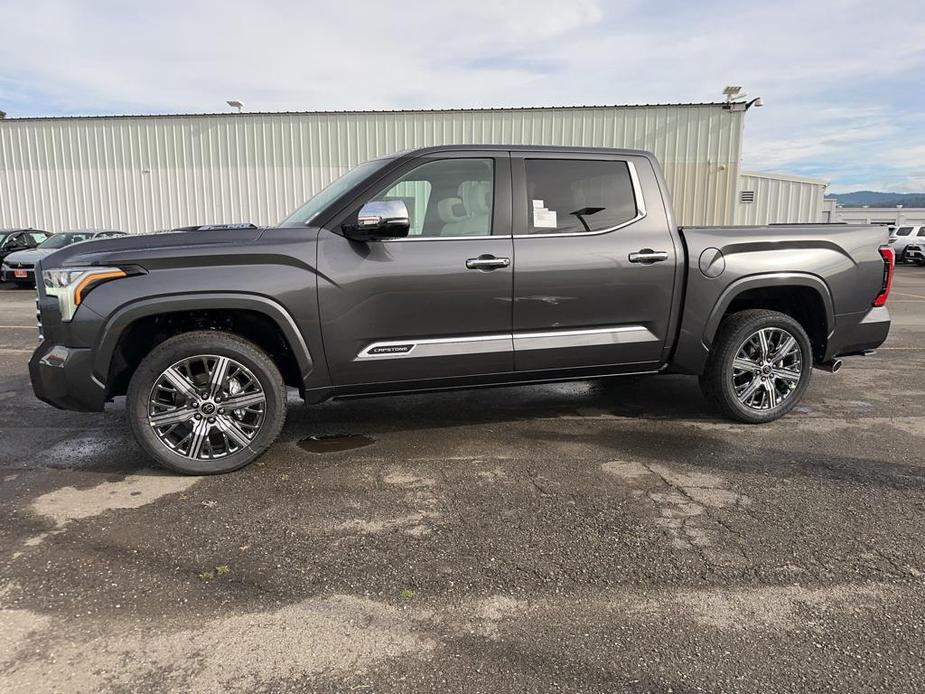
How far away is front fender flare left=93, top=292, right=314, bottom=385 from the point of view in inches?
142

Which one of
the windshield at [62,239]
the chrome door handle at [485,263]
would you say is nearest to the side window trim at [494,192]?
the chrome door handle at [485,263]

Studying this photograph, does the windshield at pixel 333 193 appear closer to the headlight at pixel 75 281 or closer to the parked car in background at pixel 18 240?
the headlight at pixel 75 281

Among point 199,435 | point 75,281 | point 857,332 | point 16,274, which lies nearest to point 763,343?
point 857,332

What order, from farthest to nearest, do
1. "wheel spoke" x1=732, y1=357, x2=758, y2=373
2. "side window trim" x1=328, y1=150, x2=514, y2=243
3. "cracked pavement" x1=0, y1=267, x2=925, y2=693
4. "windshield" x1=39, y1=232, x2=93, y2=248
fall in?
"windshield" x1=39, y1=232, x2=93, y2=248 < "wheel spoke" x1=732, y1=357, x2=758, y2=373 < "side window trim" x1=328, y1=150, x2=514, y2=243 < "cracked pavement" x1=0, y1=267, x2=925, y2=693

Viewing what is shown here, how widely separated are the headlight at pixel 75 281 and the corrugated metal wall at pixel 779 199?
21.0 metres

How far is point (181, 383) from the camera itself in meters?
3.77

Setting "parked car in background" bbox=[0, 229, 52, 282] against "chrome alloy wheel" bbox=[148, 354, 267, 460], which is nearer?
"chrome alloy wheel" bbox=[148, 354, 267, 460]

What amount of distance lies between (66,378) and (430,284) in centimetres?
209

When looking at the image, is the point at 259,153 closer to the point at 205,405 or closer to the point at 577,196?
the point at 577,196

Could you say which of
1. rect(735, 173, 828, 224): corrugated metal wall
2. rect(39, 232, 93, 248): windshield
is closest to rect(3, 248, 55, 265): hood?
rect(39, 232, 93, 248): windshield

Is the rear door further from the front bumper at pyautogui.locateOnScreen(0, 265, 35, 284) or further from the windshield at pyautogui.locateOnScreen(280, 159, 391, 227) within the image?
the front bumper at pyautogui.locateOnScreen(0, 265, 35, 284)

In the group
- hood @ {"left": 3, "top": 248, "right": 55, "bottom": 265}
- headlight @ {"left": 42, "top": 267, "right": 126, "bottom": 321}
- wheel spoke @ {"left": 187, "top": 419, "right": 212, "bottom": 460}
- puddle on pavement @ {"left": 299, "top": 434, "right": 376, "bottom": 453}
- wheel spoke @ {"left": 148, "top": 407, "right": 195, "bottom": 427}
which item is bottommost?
puddle on pavement @ {"left": 299, "top": 434, "right": 376, "bottom": 453}

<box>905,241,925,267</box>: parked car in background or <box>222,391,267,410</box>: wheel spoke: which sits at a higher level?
<box>905,241,925,267</box>: parked car in background

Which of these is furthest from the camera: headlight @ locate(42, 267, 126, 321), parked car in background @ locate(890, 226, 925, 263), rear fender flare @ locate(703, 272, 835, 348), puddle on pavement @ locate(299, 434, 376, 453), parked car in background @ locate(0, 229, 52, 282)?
parked car in background @ locate(890, 226, 925, 263)
